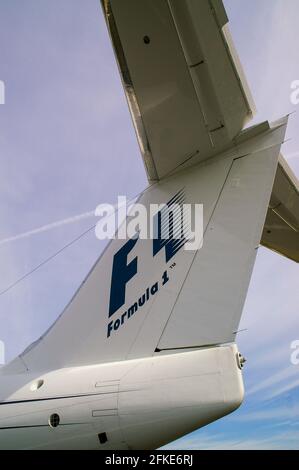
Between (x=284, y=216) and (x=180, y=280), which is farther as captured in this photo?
(x=284, y=216)

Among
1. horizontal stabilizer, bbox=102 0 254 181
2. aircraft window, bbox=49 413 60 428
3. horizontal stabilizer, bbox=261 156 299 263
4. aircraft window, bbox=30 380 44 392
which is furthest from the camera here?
horizontal stabilizer, bbox=261 156 299 263

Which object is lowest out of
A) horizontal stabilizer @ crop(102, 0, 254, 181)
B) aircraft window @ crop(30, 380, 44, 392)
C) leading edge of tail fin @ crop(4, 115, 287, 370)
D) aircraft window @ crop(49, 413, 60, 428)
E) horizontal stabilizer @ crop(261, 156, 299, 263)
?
aircraft window @ crop(49, 413, 60, 428)

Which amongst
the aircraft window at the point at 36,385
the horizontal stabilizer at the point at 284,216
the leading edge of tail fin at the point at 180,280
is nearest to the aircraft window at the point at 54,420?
the aircraft window at the point at 36,385

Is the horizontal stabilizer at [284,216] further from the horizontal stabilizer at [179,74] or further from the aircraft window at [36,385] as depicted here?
the aircraft window at [36,385]

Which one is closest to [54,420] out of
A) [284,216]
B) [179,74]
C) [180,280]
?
[180,280]

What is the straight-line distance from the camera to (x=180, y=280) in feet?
11.3

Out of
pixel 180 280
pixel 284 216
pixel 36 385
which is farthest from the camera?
pixel 284 216

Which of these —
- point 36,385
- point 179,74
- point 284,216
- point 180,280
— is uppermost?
point 179,74

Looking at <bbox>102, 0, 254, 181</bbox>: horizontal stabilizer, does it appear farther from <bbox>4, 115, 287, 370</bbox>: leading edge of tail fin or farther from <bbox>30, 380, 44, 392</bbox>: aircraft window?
<bbox>30, 380, 44, 392</bbox>: aircraft window

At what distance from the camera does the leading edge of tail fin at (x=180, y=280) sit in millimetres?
3205

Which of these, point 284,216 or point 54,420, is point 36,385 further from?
point 284,216

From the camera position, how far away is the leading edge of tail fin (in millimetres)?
3205

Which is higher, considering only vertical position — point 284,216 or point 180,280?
point 284,216

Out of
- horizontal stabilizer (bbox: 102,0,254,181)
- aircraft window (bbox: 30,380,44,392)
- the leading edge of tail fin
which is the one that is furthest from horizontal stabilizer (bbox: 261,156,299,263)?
aircraft window (bbox: 30,380,44,392)
